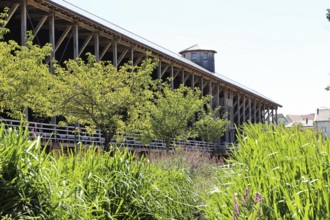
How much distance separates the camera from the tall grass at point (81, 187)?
4910 millimetres

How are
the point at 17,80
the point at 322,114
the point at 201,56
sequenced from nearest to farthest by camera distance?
the point at 17,80
the point at 201,56
the point at 322,114

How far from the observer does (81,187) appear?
221 inches

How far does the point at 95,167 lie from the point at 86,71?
20.9 metres

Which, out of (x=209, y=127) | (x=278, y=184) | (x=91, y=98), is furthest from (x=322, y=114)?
(x=278, y=184)

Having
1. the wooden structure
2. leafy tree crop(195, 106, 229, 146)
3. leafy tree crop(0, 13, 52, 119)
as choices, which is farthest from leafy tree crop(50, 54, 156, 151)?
leafy tree crop(195, 106, 229, 146)

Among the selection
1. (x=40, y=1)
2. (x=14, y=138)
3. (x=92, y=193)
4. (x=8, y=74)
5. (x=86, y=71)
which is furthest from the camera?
(x=40, y=1)

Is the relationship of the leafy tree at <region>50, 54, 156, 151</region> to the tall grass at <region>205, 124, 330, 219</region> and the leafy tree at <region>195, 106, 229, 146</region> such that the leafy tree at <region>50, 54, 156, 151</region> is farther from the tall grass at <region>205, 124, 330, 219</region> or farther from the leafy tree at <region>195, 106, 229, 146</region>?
the leafy tree at <region>195, 106, 229, 146</region>

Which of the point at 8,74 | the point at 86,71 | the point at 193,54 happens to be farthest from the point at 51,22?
the point at 193,54

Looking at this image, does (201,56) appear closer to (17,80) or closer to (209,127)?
(209,127)

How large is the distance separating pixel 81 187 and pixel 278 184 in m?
2.09

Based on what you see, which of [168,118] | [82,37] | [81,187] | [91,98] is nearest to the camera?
[81,187]

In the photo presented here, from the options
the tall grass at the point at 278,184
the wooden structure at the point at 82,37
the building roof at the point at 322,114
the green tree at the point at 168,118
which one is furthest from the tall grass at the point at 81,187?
the building roof at the point at 322,114

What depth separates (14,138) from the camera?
526 cm

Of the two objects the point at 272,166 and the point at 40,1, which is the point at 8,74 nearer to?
the point at 40,1
